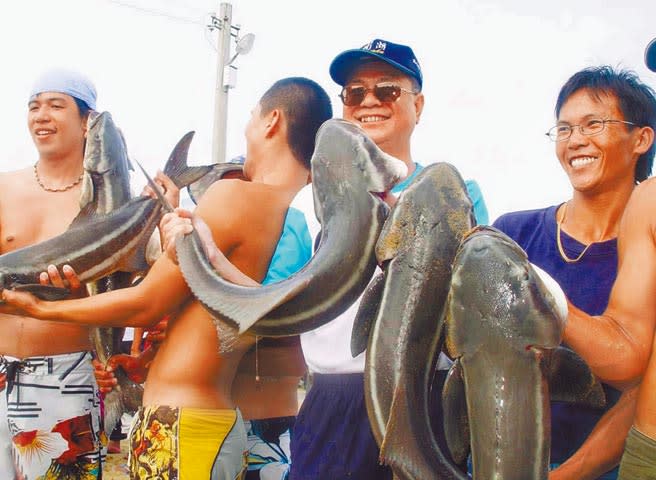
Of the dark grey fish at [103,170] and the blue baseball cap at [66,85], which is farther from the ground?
the blue baseball cap at [66,85]

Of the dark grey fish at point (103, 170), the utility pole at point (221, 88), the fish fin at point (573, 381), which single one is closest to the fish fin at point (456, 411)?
the fish fin at point (573, 381)

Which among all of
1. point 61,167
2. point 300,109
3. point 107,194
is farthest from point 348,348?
point 61,167

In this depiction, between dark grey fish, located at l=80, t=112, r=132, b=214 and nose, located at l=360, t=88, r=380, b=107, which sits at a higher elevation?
nose, located at l=360, t=88, r=380, b=107

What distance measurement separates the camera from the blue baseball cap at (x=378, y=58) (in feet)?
10.1

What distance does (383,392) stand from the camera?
6.42 feet

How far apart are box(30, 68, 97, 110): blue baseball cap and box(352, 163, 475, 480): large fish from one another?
3.06 metres

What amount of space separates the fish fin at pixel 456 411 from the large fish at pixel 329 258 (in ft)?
1.37

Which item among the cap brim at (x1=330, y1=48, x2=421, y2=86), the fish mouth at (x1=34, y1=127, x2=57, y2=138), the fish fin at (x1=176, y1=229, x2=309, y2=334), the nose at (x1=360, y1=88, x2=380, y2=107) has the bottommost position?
the fish fin at (x1=176, y1=229, x2=309, y2=334)

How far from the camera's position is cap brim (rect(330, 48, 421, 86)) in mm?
3066

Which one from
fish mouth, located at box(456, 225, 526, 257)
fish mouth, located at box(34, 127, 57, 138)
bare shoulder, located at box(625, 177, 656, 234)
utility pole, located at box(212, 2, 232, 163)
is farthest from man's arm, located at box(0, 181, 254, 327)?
utility pole, located at box(212, 2, 232, 163)

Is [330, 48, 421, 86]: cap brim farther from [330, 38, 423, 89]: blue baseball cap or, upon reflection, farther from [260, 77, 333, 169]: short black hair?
[260, 77, 333, 169]: short black hair

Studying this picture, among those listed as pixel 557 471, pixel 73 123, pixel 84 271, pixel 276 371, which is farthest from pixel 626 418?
pixel 73 123

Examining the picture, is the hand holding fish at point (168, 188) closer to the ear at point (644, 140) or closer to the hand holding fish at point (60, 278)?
the hand holding fish at point (60, 278)

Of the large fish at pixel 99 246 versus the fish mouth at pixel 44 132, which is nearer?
the large fish at pixel 99 246
